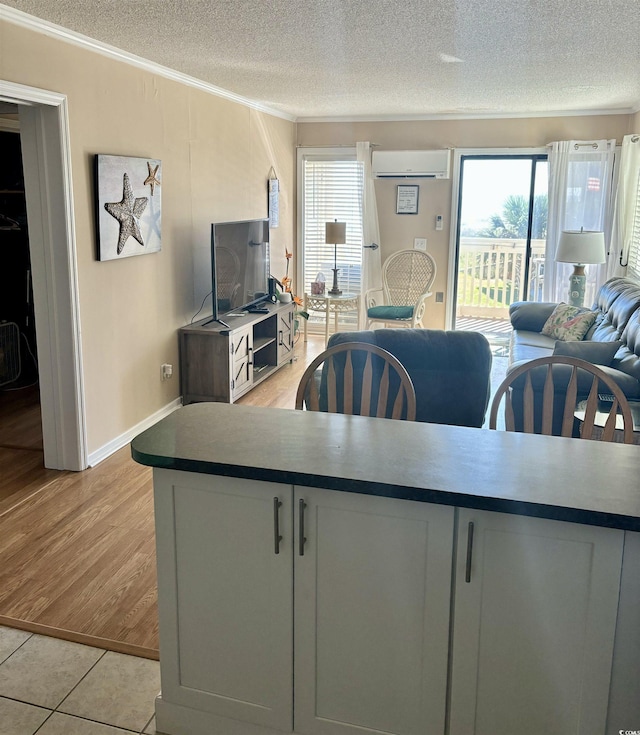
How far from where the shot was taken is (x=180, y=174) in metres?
5.19

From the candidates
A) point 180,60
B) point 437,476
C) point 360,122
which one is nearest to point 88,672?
point 437,476

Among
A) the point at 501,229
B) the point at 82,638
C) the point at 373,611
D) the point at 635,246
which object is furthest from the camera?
the point at 501,229

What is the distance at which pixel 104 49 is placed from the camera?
408 centimetres

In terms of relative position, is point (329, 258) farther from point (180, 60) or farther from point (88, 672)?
point (88, 672)

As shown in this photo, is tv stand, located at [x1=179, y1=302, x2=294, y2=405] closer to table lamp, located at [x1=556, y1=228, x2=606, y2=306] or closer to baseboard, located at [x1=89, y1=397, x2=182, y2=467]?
baseboard, located at [x1=89, y1=397, x2=182, y2=467]

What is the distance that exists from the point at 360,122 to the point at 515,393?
15.6 ft

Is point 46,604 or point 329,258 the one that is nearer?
point 46,604

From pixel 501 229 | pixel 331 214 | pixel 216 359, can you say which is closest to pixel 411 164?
pixel 331 214

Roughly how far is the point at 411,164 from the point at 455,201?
611 millimetres

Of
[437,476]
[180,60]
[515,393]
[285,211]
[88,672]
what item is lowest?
[88,672]

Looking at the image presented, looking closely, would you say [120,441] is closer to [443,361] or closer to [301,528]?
[443,361]

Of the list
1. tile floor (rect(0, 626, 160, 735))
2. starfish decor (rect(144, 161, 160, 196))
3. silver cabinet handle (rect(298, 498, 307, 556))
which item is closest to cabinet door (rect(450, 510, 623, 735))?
silver cabinet handle (rect(298, 498, 307, 556))

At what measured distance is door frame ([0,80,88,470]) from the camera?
147 inches

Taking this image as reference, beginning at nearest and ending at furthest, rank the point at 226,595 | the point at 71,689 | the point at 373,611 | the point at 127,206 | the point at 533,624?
the point at 533,624 → the point at 373,611 → the point at 226,595 → the point at 71,689 → the point at 127,206
